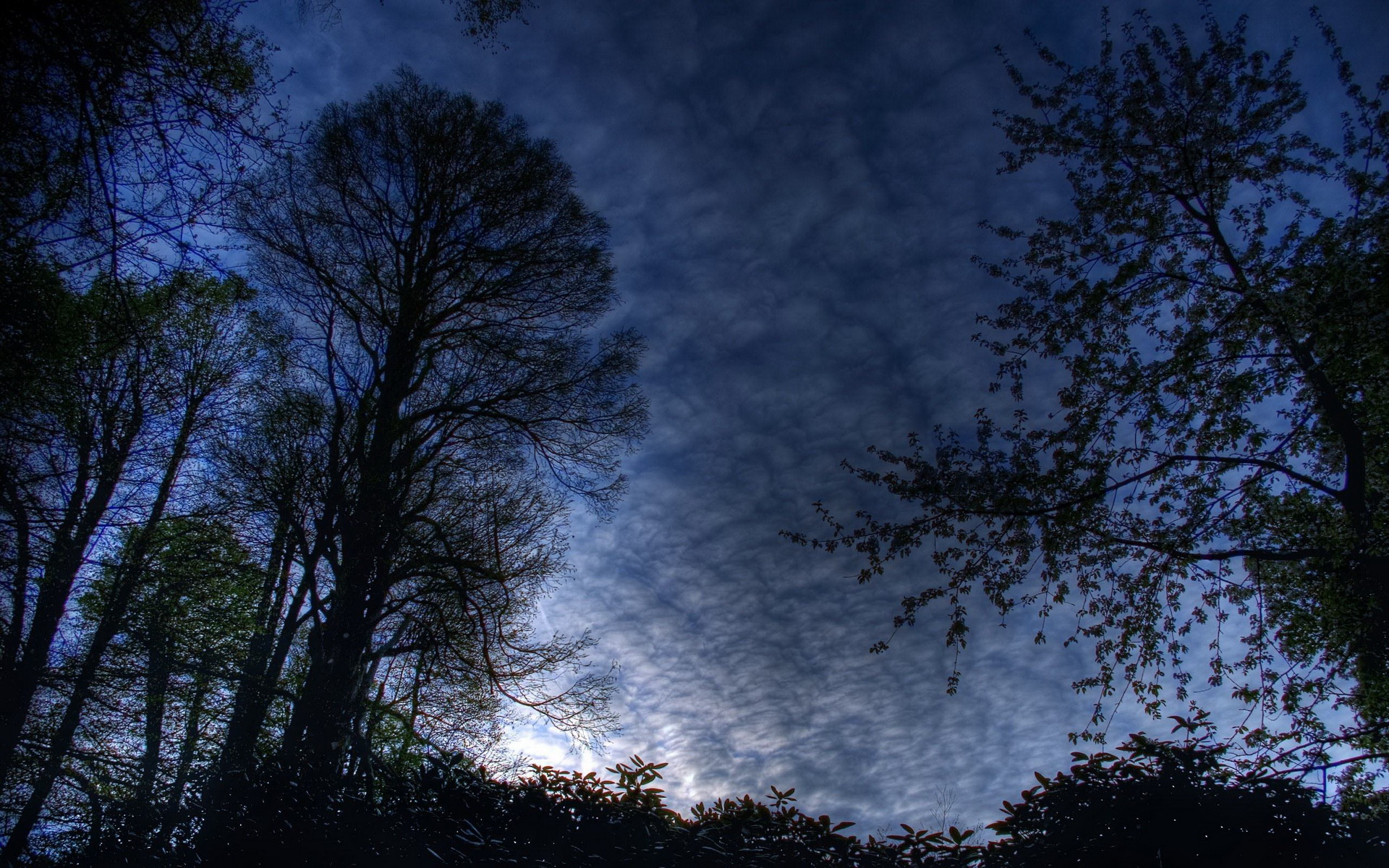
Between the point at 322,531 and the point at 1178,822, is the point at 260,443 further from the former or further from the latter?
the point at 1178,822

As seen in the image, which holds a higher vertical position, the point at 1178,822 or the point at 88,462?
the point at 88,462

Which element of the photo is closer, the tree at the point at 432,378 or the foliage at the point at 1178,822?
the foliage at the point at 1178,822

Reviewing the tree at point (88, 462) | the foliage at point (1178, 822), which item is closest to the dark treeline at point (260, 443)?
the tree at point (88, 462)

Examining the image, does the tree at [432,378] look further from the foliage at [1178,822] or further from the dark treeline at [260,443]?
the foliage at [1178,822]

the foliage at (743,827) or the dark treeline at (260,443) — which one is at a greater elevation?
the dark treeline at (260,443)

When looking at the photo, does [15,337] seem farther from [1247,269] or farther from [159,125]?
[1247,269]

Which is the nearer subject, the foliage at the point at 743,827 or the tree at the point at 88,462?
the foliage at the point at 743,827

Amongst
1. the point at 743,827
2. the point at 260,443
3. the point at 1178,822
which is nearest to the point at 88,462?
the point at 260,443

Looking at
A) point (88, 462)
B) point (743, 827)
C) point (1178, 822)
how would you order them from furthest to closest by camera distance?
point (88, 462)
point (743, 827)
point (1178, 822)

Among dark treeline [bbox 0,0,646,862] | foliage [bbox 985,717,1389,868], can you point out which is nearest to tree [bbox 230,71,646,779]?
dark treeline [bbox 0,0,646,862]

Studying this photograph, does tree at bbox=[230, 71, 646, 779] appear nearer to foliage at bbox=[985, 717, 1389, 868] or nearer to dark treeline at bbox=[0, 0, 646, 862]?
dark treeline at bbox=[0, 0, 646, 862]

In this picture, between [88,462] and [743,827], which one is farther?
[88,462]

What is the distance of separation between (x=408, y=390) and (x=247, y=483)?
1.92 meters

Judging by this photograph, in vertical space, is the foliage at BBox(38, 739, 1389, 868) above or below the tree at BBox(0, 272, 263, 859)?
below
